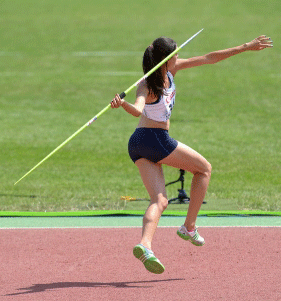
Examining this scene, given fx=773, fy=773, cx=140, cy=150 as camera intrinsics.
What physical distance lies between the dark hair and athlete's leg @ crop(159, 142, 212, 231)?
0.62 metres

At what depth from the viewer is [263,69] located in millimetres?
27078

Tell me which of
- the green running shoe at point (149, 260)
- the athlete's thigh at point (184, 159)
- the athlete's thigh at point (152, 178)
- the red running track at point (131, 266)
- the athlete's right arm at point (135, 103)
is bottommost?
Result: the red running track at point (131, 266)

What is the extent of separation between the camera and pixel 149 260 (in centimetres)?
688

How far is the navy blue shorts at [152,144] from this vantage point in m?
7.35

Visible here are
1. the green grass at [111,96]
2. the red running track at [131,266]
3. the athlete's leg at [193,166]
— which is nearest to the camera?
the red running track at [131,266]

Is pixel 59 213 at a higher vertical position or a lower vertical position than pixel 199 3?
higher

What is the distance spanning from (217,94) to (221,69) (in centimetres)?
377

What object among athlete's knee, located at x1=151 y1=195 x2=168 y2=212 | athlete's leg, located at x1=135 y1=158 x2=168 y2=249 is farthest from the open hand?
athlete's knee, located at x1=151 y1=195 x2=168 y2=212

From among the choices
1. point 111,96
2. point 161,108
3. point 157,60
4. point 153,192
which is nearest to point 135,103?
point 161,108

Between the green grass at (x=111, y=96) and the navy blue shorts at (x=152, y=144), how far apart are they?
3936mm

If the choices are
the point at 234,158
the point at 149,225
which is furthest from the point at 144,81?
the point at 234,158

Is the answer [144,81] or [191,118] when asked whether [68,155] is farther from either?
[144,81]

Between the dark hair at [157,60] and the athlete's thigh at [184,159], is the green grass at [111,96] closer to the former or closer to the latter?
the athlete's thigh at [184,159]

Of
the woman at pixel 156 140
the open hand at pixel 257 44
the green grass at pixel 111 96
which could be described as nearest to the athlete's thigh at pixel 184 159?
the woman at pixel 156 140
